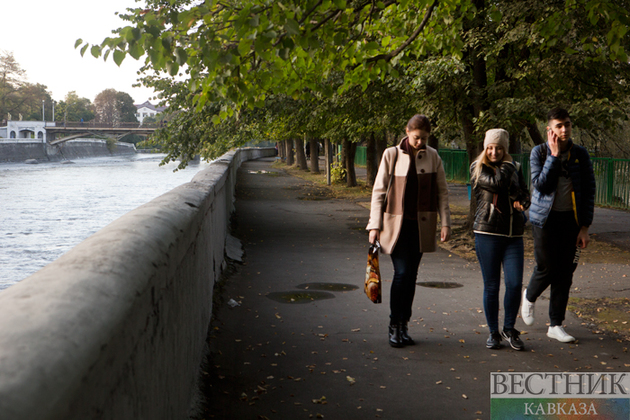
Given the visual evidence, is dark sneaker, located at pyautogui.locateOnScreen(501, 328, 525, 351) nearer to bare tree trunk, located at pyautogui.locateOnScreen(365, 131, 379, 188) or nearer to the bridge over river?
bare tree trunk, located at pyautogui.locateOnScreen(365, 131, 379, 188)

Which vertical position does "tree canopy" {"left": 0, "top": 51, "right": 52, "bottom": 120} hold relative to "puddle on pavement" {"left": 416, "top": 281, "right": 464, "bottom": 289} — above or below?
above

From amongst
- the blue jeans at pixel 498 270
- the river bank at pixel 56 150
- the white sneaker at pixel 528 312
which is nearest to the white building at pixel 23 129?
the river bank at pixel 56 150

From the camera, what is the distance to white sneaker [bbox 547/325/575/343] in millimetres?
5359

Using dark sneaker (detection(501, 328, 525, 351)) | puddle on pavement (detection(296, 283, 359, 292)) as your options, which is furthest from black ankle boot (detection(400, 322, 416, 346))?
puddle on pavement (detection(296, 283, 359, 292))

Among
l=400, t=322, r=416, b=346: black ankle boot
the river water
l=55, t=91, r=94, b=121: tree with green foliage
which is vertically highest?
l=55, t=91, r=94, b=121: tree with green foliage

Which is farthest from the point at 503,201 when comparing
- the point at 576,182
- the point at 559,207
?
the point at 576,182

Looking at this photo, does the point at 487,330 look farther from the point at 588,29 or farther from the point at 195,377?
the point at 588,29

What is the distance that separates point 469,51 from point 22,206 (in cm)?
2601

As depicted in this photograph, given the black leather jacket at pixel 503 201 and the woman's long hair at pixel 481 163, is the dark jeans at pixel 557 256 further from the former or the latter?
the woman's long hair at pixel 481 163

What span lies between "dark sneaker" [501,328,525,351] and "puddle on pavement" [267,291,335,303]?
2.33 meters

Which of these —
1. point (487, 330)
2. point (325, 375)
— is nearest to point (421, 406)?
point (325, 375)

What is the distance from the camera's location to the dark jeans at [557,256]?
5309 mm

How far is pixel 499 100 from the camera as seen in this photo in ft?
35.1

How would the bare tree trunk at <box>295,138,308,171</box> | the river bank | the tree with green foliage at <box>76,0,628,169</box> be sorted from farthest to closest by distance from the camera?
1. the river bank
2. the bare tree trunk at <box>295,138,308,171</box>
3. the tree with green foliage at <box>76,0,628,169</box>
